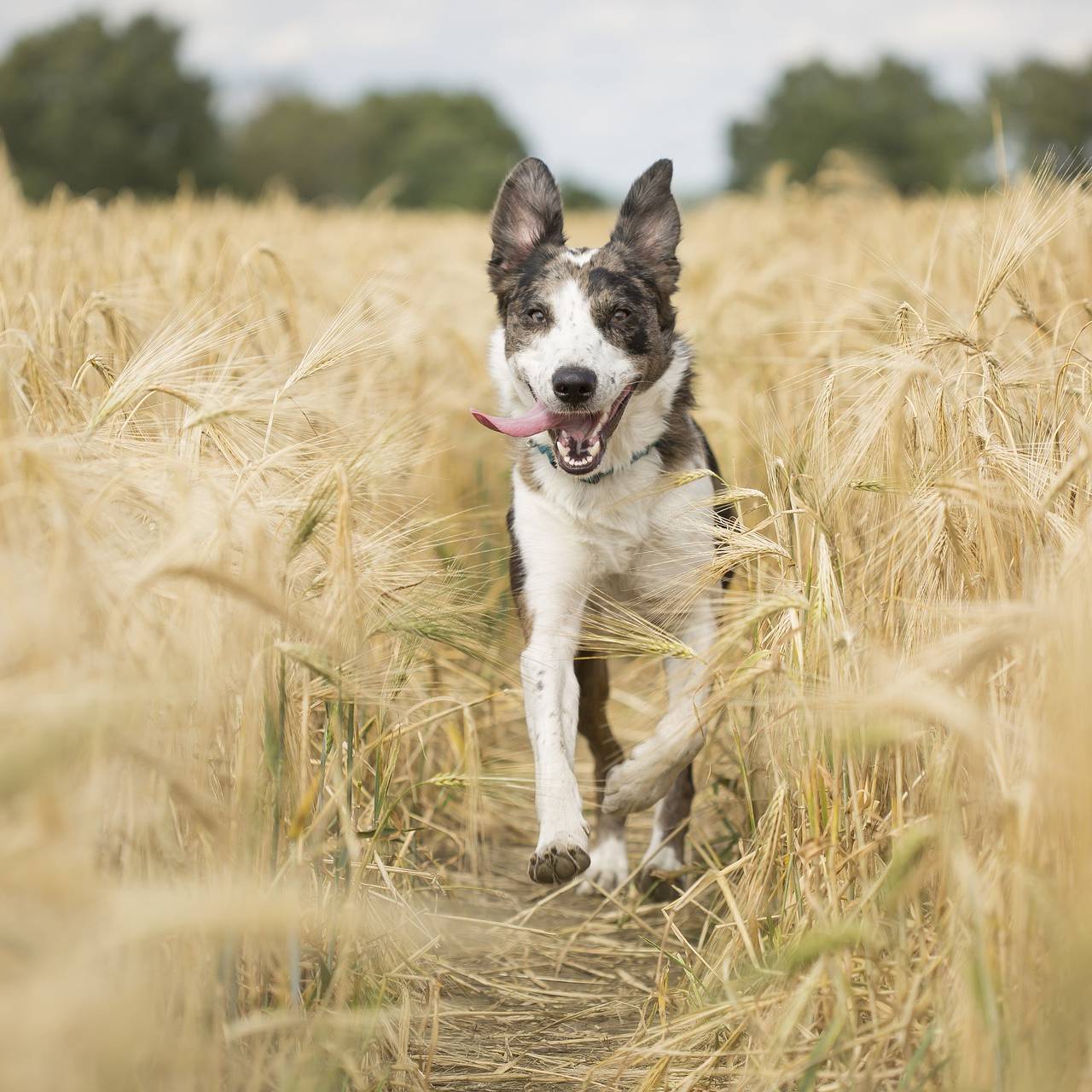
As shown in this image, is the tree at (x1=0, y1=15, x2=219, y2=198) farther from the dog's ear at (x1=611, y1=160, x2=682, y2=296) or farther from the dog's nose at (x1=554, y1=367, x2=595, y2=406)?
the dog's nose at (x1=554, y1=367, x2=595, y2=406)

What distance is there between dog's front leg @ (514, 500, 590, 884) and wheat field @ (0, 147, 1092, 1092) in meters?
0.15

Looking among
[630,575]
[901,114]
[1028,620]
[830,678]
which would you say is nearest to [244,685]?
[830,678]

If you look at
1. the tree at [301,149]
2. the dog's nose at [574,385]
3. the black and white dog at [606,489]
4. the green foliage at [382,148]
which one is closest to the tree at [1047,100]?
the green foliage at [382,148]

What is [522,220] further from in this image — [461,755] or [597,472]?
[461,755]

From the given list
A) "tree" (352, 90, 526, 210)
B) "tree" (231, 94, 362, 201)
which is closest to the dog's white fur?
"tree" (352, 90, 526, 210)

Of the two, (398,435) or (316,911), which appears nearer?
(316,911)

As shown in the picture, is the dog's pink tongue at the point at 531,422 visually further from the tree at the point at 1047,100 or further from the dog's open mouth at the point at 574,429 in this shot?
the tree at the point at 1047,100

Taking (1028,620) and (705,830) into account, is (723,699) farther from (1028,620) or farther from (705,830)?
(705,830)

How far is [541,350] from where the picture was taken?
4156mm

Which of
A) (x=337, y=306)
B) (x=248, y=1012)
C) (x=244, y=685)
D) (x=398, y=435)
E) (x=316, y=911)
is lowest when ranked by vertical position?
(x=248, y=1012)

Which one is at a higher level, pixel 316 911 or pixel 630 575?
pixel 630 575

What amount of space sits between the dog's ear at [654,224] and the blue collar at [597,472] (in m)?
0.72

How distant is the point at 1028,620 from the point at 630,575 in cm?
215

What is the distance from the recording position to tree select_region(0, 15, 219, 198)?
164 ft
